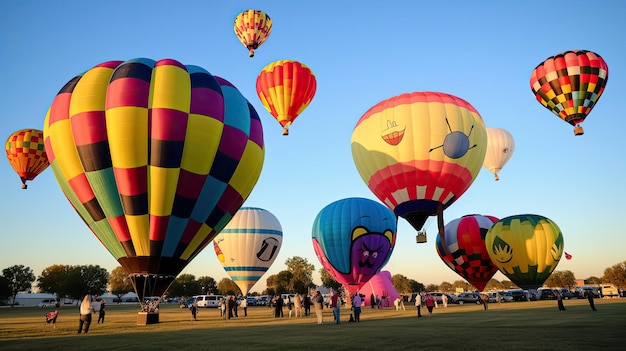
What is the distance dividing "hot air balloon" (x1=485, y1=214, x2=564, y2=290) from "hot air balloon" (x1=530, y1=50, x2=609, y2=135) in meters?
6.52

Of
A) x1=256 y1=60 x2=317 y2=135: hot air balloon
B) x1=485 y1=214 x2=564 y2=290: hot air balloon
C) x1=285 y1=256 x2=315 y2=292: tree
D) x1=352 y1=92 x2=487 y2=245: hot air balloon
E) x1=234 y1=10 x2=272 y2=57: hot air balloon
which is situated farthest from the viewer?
x1=285 y1=256 x2=315 y2=292: tree

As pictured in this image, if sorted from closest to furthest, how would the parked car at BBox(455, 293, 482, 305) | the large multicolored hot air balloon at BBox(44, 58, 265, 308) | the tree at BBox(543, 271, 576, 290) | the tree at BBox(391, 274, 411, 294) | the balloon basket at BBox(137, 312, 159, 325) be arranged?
the large multicolored hot air balloon at BBox(44, 58, 265, 308)
the balloon basket at BBox(137, 312, 159, 325)
the parked car at BBox(455, 293, 482, 305)
the tree at BBox(543, 271, 576, 290)
the tree at BBox(391, 274, 411, 294)

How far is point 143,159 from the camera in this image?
15.3m

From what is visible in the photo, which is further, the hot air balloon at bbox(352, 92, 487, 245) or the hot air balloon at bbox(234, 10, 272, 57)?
the hot air balloon at bbox(234, 10, 272, 57)

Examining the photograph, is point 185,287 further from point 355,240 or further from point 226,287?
point 355,240

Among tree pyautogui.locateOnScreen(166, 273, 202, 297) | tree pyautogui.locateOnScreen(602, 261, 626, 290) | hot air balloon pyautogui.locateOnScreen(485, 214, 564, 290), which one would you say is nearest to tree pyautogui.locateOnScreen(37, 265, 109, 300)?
tree pyautogui.locateOnScreen(166, 273, 202, 297)

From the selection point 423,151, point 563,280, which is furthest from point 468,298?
point 563,280

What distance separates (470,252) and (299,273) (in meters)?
60.8

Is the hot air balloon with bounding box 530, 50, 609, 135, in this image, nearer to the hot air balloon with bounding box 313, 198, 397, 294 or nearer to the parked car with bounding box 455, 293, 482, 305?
the hot air balloon with bounding box 313, 198, 397, 294

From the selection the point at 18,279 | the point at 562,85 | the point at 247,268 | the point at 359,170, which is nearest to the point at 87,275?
the point at 18,279

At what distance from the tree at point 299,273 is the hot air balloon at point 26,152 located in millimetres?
62405

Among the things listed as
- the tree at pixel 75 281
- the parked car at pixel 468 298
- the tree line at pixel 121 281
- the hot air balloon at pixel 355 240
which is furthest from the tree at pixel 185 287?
the hot air balloon at pixel 355 240

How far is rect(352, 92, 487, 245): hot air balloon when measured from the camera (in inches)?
803

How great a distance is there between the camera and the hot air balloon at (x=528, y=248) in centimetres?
2770
